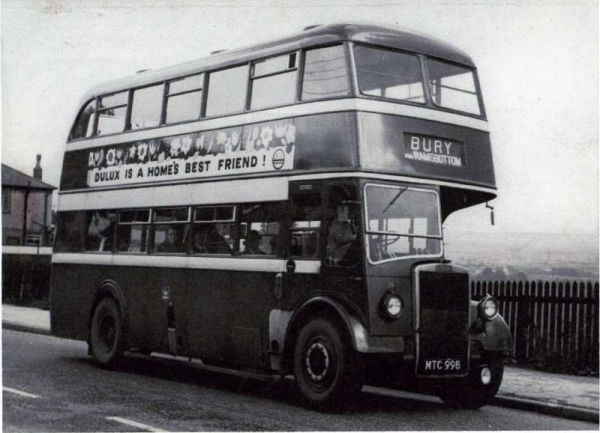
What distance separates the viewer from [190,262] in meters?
11.5

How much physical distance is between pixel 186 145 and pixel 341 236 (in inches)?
117

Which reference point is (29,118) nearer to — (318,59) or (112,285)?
(112,285)

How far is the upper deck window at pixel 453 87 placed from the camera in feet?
33.9

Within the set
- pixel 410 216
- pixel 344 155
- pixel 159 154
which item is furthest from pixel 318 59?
pixel 159 154

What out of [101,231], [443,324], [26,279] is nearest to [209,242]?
[101,231]

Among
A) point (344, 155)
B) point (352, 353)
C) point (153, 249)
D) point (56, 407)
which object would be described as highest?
point (344, 155)

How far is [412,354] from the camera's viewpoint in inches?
370

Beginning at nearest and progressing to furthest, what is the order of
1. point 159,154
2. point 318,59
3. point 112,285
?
point 318,59, point 159,154, point 112,285

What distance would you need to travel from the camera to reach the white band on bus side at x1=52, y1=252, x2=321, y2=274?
1016 cm

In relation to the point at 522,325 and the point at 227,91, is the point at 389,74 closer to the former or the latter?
the point at 227,91

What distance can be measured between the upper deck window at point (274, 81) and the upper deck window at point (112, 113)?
2.85 metres

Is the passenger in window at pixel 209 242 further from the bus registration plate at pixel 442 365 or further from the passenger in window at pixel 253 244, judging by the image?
the bus registration plate at pixel 442 365

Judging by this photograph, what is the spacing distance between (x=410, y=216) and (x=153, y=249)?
3.92m

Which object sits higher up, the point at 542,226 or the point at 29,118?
the point at 29,118
